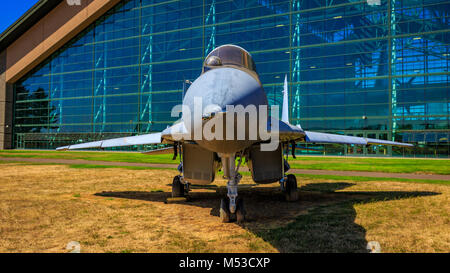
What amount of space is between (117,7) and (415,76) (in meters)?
49.2

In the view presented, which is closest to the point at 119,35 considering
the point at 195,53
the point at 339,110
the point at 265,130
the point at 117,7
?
the point at 117,7

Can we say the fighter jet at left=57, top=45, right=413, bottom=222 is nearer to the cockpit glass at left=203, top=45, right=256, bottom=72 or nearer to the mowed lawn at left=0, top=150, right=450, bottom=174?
the cockpit glass at left=203, top=45, right=256, bottom=72

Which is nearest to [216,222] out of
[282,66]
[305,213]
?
[305,213]

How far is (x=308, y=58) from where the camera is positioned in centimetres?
4225

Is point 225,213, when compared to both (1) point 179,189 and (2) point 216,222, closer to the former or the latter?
(2) point 216,222

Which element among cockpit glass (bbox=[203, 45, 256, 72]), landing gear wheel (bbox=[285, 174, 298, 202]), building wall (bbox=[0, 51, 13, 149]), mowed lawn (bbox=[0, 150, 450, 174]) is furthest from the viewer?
building wall (bbox=[0, 51, 13, 149])

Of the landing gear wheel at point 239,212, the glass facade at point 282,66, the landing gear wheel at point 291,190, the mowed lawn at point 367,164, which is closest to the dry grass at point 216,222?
the landing gear wheel at point 239,212

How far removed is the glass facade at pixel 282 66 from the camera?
3716 centimetres

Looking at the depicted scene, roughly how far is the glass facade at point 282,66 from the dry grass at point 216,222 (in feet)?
95.6

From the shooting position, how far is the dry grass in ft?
18.8

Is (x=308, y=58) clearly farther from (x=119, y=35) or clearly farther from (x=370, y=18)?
(x=119, y=35)

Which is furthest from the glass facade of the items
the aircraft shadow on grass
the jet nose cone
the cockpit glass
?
the jet nose cone

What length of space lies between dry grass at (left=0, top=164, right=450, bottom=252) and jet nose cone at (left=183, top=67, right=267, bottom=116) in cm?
253

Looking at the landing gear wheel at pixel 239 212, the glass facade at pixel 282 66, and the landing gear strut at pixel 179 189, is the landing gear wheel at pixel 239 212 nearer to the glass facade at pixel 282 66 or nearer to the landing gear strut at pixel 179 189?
the landing gear strut at pixel 179 189
